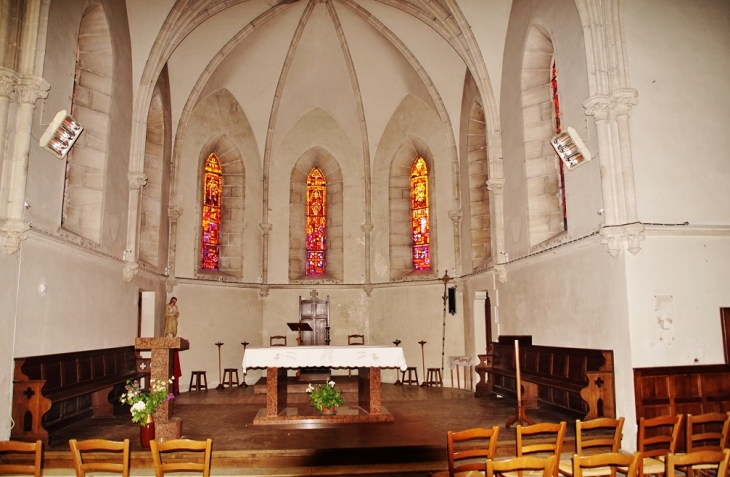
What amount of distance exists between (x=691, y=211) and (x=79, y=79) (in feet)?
37.7

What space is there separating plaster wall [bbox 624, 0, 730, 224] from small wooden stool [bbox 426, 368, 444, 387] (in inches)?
344

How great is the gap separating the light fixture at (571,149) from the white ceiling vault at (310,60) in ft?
13.1

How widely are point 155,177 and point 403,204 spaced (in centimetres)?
784

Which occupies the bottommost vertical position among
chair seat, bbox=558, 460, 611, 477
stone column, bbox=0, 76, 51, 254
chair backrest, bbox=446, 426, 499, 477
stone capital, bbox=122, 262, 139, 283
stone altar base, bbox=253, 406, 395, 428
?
stone altar base, bbox=253, 406, 395, 428

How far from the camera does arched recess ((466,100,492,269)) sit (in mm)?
15664

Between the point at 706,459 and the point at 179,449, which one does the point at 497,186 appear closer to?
the point at 706,459

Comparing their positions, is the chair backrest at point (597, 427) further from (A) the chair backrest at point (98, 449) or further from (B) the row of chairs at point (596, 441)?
(A) the chair backrest at point (98, 449)

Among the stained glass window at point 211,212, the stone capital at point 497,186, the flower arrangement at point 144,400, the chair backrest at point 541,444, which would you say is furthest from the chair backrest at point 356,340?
the chair backrest at point 541,444

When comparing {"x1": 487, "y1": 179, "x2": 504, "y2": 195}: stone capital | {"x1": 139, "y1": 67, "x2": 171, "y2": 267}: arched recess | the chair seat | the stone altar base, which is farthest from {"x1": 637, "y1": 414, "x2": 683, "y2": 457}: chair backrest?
{"x1": 139, "y1": 67, "x2": 171, "y2": 267}: arched recess

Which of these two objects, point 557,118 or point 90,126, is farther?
point 557,118

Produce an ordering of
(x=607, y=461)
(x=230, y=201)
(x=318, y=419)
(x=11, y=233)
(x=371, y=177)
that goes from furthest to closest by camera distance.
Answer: (x=371, y=177) → (x=230, y=201) → (x=318, y=419) → (x=11, y=233) → (x=607, y=461)

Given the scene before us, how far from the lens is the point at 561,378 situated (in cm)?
1001

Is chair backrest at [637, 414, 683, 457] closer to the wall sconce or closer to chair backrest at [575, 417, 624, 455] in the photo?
chair backrest at [575, 417, 624, 455]

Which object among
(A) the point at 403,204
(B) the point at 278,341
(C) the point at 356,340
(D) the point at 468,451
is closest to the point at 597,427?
(D) the point at 468,451
